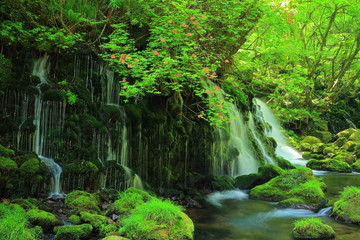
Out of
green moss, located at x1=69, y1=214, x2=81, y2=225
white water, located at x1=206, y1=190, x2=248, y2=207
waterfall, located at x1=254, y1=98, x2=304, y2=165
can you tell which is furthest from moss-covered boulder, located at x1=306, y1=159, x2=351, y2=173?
green moss, located at x1=69, y1=214, x2=81, y2=225

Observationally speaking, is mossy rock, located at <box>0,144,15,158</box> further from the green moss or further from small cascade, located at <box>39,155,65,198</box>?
the green moss

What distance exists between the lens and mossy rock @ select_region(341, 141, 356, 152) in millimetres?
22773

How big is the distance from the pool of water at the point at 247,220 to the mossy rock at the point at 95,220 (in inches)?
81.8

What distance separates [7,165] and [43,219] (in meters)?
2.03

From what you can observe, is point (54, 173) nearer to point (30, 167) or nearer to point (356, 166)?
point (30, 167)

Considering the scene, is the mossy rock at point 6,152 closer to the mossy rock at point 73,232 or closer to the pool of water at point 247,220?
the mossy rock at point 73,232

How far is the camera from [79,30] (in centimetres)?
1029

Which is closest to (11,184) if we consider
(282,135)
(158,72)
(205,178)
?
(158,72)

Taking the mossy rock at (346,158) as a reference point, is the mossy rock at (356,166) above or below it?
below

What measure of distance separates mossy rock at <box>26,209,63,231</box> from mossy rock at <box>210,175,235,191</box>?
6804 mm

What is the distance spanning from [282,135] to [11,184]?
21868mm

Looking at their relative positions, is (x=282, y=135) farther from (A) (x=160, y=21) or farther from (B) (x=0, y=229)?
(B) (x=0, y=229)

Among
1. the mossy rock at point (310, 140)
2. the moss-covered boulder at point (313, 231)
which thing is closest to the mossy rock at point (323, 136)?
the mossy rock at point (310, 140)

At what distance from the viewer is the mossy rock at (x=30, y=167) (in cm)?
761
